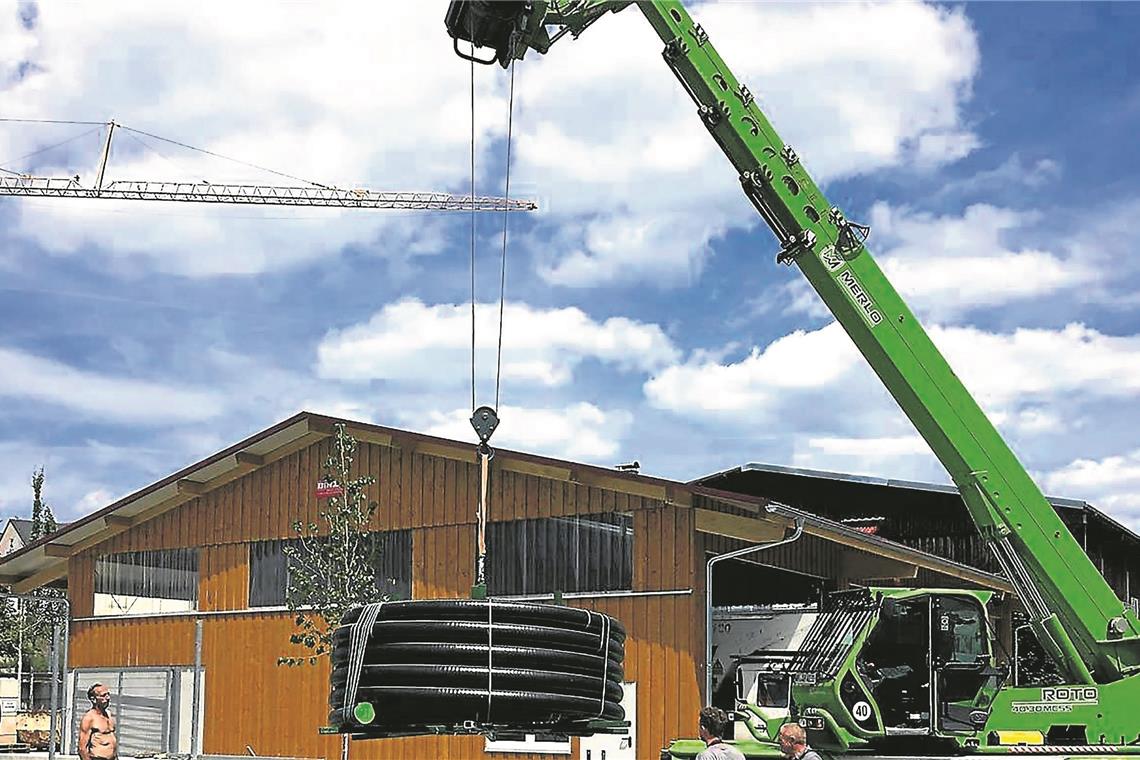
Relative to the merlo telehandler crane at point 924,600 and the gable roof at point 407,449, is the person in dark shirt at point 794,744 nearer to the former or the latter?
the merlo telehandler crane at point 924,600

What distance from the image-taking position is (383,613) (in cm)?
858

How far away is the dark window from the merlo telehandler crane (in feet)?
48.1

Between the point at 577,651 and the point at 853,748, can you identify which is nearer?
the point at 577,651

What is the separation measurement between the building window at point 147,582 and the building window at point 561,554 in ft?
21.8

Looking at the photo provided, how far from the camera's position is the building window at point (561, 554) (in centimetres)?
2097

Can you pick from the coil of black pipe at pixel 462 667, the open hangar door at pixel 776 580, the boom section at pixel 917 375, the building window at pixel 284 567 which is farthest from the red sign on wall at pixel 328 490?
the coil of black pipe at pixel 462 667

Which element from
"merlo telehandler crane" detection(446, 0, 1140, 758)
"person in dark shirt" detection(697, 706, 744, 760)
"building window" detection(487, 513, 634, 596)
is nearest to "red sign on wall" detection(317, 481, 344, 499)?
"building window" detection(487, 513, 634, 596)

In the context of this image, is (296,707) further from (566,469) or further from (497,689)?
(497,689)

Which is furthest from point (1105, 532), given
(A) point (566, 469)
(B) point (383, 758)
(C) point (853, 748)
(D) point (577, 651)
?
(D) point (577, 651)

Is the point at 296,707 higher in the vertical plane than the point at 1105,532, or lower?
lower

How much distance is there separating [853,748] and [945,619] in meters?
1.52

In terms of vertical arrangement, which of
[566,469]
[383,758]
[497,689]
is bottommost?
[383,758]

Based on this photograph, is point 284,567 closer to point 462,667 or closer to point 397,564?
point 397,564

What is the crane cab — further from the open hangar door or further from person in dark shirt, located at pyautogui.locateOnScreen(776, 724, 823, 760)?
person in dark shirt, located at pyautogui.locateOnScreen(776, 724, 823, 760)
